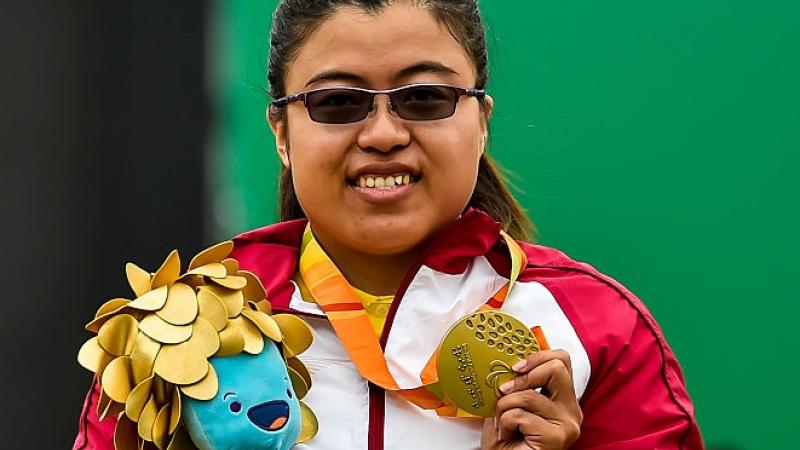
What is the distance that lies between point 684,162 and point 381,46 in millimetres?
1771

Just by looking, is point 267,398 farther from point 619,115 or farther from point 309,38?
point 619,115

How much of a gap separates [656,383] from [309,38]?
796 mm

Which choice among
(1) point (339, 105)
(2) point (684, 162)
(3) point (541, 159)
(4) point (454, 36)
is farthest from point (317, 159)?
(2) point (684, 162)

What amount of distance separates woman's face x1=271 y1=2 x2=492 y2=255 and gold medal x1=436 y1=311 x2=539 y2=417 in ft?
0.82

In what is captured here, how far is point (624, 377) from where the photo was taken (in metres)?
2.35

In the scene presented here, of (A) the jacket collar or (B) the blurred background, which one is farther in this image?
(B) the blurred background

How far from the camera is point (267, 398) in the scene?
6.93 ft

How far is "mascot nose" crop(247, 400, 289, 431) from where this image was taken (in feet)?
6.88

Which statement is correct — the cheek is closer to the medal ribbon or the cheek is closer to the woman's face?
the woman's face

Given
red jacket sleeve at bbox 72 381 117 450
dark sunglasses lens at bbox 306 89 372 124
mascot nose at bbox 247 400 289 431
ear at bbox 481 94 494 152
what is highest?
dark sunglasses lens at bbox 306 89 372 124

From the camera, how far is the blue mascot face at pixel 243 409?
2.08 meters

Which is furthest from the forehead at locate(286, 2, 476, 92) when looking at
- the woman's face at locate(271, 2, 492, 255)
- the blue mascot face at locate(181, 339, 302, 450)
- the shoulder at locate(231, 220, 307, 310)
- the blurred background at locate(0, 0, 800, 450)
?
the blurred background at locate(0, 0, 800, 450)

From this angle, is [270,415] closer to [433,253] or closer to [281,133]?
[433,253]

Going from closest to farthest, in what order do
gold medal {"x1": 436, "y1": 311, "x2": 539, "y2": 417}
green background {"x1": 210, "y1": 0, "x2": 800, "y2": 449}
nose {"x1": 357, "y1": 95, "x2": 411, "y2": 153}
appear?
gold medal {"x1": 436, "y1": 311, "x2": 539, "y2": 417}
nose {"x1": 357, "y1": 95, "x2": 411, "y2": 153}
green background {"x1": 210, "y1": 0, "x2": 800, "y2": 449}
